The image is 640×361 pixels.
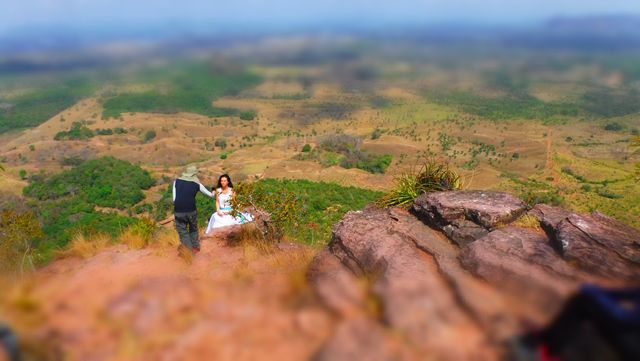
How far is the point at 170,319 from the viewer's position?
12.2 feet

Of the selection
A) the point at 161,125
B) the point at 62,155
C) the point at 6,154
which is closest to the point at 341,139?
the point at 161,125

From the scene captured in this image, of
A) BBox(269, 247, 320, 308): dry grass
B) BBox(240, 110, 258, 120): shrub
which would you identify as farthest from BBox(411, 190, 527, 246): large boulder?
BBox(240, 110, 258, 120): shrub

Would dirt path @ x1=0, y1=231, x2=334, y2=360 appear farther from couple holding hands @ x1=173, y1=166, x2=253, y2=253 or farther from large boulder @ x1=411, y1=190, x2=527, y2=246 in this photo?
large boulder @ x1=411, y1=190, x2=527, y2=246

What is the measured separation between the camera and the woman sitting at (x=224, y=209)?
764 cm

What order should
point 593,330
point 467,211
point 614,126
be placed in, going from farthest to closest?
point 614,126 → point 467,211 → point 593,330

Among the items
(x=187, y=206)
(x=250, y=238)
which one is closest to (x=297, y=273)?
(x=187, y=206)

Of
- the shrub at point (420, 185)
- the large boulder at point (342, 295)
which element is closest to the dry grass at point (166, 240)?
the large boulder at point (342, 295)

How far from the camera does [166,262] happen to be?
648 centimetres

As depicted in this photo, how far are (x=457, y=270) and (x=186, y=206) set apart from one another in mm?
4062

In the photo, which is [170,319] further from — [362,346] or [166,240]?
→ [166,240]

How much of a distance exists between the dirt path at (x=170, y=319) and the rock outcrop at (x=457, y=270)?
0.33 m

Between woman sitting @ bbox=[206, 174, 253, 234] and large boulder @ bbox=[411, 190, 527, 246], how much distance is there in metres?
3.18

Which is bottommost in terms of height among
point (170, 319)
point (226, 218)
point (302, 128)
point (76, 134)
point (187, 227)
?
point (302, 128)

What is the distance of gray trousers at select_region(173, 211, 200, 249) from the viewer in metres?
6.82
